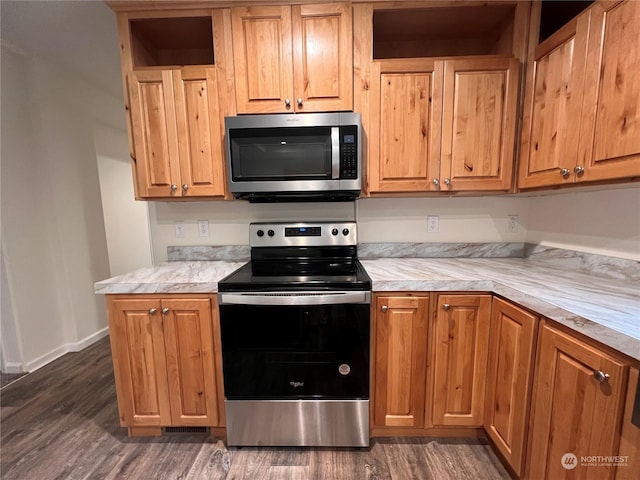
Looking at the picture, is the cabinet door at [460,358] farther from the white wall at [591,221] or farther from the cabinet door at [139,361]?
the cabinet door at [139,361]

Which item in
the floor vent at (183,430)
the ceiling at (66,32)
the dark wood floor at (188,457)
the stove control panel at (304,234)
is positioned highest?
the ceiling at (66,32)

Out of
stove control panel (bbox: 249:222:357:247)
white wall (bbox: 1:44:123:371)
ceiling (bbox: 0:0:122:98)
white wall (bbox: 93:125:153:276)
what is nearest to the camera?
ceiling (bbox: 0:0:122:98)

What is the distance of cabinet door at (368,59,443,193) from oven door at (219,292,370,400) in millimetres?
742

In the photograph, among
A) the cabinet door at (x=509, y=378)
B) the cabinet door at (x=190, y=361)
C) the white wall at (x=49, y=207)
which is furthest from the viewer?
the white wall at (x=49, y=207)

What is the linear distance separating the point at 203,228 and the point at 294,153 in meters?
0.92

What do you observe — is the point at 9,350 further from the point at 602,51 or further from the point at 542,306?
the point at 602,51

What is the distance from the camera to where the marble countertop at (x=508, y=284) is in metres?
0.85

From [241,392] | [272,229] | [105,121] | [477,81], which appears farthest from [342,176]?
[105,121]

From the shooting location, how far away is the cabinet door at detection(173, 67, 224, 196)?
1533 mm

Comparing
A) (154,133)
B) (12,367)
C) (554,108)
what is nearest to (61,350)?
(12,367)

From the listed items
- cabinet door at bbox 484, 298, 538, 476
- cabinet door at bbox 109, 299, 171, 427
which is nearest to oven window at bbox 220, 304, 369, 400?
cabinet door at bbox 109, 299, 171, 427

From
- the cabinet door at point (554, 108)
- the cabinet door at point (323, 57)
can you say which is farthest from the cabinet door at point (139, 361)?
the cabinet door at point (554, 108)

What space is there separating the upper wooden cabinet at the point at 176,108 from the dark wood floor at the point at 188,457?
1412mm

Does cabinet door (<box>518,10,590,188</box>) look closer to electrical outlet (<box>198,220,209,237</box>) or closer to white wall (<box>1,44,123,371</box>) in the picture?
electrical outlet (<box>198,220,209,237</box>)
